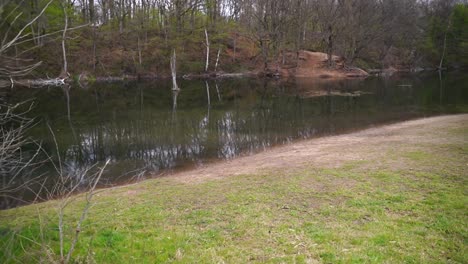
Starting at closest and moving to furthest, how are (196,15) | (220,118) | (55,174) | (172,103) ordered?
(55,174), (220,118), (172,103), (196,15)

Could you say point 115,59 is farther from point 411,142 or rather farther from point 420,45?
point 420,45

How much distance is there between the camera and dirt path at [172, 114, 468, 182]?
39.1 feet

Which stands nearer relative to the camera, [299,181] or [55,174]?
[299,181]

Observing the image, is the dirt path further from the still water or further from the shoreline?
the still water

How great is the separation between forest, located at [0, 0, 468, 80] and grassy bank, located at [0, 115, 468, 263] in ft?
155

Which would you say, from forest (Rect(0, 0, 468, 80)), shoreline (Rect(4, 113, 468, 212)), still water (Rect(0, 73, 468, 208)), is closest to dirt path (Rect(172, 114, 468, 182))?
shoreline (Rect(4, 113, 468, 212))

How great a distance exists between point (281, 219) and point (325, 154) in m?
6.24

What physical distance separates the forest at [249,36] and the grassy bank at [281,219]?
47146 millimetres

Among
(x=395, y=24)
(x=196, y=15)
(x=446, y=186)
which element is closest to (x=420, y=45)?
(x=395, y=24)

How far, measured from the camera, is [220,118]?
2494cm

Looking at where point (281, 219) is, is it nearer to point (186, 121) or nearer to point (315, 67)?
point (186, 121)

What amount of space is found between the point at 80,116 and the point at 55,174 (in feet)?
42.4

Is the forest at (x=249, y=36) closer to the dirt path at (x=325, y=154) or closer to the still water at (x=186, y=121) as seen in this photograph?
the still water at (x=186, y=121)

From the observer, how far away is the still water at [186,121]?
1564 centimetres
